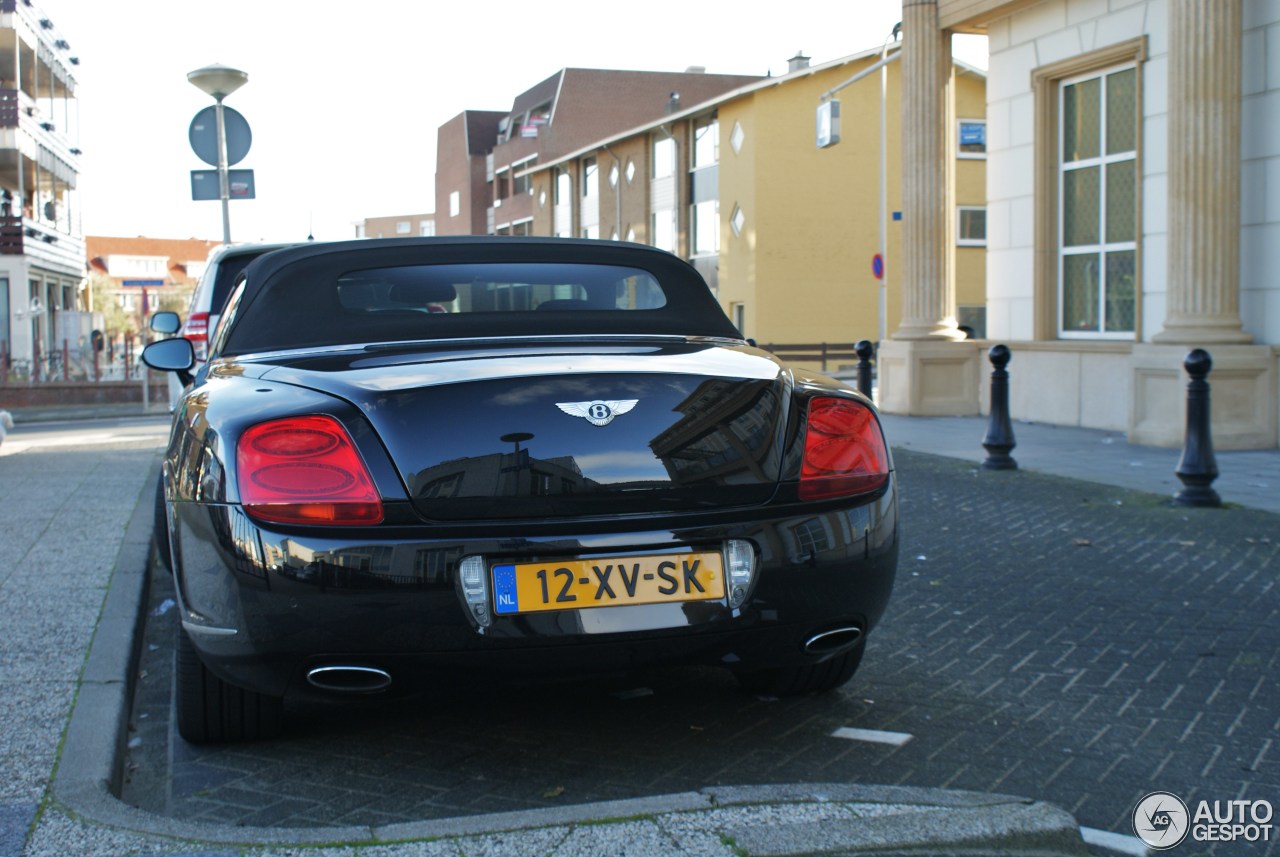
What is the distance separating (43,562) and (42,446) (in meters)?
8.38

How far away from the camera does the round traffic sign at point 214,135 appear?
13688 mm

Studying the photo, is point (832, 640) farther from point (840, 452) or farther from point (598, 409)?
point (598, 409)

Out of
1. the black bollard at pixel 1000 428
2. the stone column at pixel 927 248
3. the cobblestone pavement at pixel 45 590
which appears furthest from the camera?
the stone column at pixel 927 248

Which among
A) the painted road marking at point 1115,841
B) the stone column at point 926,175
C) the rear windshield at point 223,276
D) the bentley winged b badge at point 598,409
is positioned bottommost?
the painted road marking at point 1115,841

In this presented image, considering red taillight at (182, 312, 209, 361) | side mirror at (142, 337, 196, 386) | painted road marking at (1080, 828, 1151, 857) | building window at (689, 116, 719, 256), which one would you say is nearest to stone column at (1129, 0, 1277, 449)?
red taillight at (182, 312, 209, 361)

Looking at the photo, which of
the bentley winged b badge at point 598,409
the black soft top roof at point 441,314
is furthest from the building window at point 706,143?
the bentley winged b badge at point 598,409

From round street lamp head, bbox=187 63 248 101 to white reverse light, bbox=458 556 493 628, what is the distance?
1211 cm

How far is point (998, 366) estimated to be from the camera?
10.7m

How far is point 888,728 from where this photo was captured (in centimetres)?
377

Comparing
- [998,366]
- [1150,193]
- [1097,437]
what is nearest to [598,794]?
[998,366]

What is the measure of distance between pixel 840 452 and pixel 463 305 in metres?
1.54

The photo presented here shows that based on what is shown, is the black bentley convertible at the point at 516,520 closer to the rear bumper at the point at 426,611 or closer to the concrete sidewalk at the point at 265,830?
the rear bumper at the point at 426,611

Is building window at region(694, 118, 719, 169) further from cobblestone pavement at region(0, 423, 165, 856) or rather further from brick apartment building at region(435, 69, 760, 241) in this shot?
cobblestone pavement at region(0, 423, 165, 856)

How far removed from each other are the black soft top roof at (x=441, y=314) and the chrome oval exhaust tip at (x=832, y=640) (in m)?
1.20
